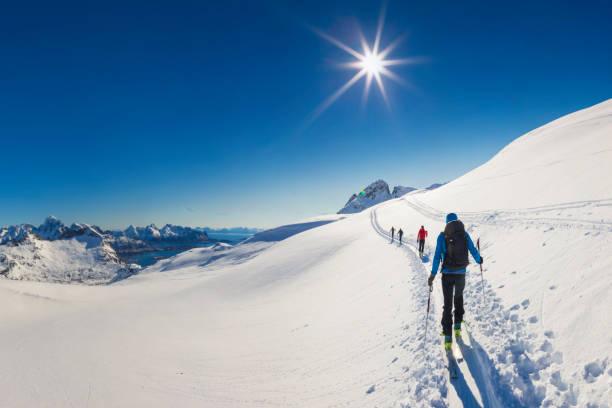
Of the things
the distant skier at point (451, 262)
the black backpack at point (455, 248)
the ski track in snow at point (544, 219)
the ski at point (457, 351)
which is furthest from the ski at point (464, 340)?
the ski track in snow at point (544, 219)

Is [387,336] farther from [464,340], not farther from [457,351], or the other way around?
[457,351]

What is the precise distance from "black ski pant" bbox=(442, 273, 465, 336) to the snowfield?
0.63 m

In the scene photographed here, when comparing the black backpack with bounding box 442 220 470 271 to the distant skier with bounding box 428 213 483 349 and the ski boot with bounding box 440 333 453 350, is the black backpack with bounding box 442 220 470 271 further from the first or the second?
the ski boot with bounding box 440 333 453 350

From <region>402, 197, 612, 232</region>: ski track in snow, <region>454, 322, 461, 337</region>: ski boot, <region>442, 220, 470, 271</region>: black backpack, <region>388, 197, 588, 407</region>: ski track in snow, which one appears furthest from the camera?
<region>402, 197, 612, 232</region>: ski track in snow

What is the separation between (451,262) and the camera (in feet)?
18.4

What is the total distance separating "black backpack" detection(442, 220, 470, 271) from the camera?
219 inches

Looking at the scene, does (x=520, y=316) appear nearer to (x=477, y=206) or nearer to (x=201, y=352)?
(x=201, y=352)

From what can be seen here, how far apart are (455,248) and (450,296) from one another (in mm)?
1178

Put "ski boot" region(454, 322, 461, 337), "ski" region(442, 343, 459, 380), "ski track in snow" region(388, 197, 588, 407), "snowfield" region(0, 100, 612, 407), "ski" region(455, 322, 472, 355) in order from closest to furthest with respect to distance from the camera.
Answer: "ski track in snow" region(388, 197, 588, 407) < "snowfield" region(0, 100, 612, 407) < "ski" region(442, 343, 459, 380) < "ski" region(455, 322, 472, 355) < "ski boot" region(454, 322, 461, 337)

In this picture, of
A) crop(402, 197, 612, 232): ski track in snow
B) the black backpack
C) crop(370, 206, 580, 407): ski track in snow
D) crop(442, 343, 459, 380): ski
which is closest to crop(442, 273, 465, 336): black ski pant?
the black backpack

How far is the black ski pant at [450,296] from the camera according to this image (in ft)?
18.5

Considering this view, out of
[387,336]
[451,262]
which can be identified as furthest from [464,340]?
[387,336]

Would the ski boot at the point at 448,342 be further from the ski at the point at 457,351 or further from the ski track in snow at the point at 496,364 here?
the ski track in snow at the point at 496,364

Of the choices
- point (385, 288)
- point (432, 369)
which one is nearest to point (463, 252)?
point (432, 369)
